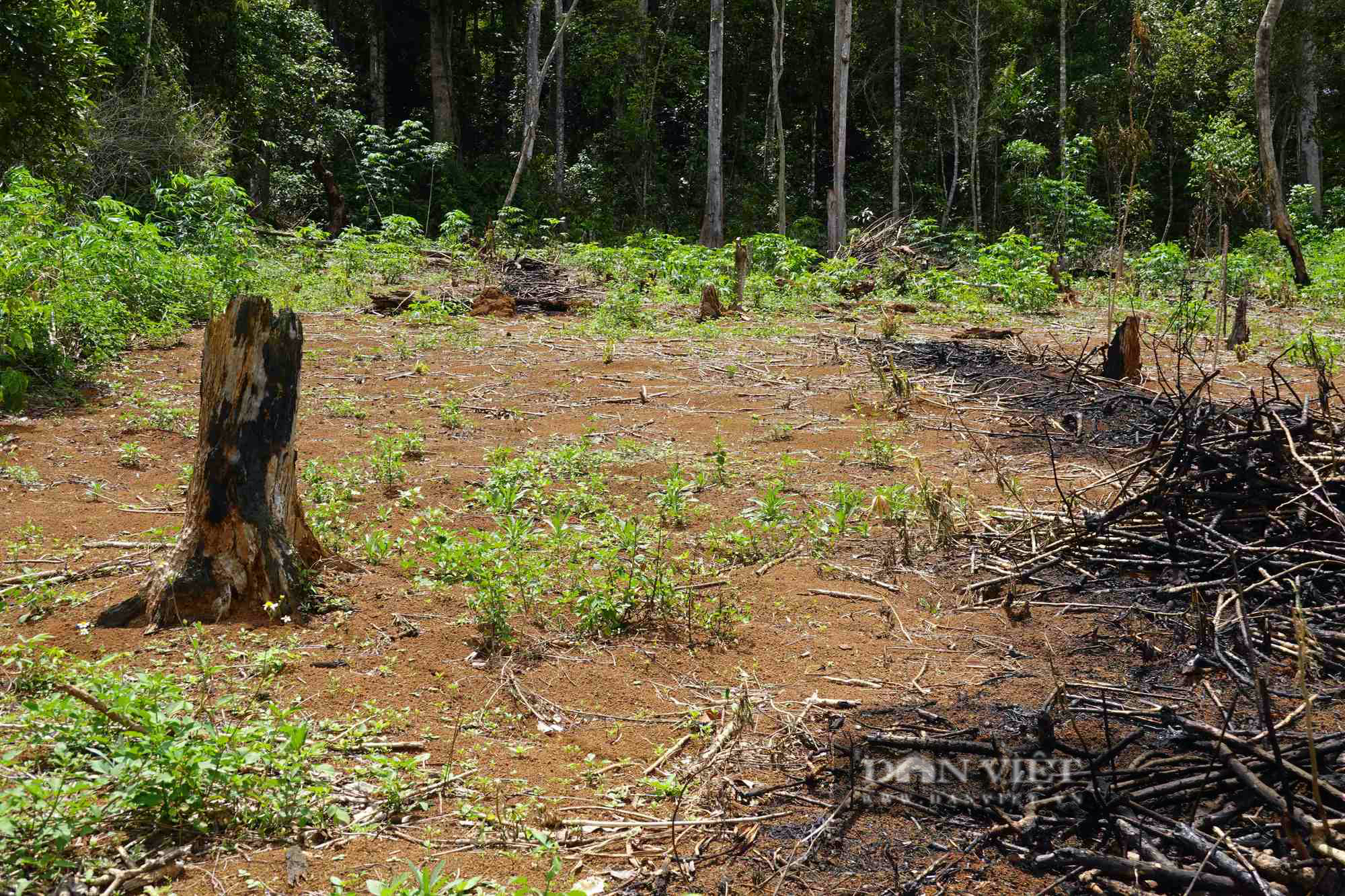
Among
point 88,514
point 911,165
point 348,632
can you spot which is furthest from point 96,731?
point 911,165

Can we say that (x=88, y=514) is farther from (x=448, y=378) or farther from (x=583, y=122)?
(x=583, y=122)

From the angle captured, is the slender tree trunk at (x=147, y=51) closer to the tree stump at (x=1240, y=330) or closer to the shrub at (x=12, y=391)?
the shrub at (x=12, y=391)

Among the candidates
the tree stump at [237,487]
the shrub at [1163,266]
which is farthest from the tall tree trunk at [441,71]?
the tree stump at [237,487]

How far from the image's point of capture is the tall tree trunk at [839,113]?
19.3 metres

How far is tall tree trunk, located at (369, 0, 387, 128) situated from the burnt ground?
18.6 m

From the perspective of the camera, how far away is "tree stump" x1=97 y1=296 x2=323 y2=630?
3566 mm

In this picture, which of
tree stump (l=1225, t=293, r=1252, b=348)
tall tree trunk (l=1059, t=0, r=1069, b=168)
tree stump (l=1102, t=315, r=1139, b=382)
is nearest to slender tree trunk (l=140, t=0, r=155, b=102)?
tree stump (l=1102, t=315, r=1139, b=382)

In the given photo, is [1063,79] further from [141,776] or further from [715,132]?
[141,776]

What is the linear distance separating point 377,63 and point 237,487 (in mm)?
24153

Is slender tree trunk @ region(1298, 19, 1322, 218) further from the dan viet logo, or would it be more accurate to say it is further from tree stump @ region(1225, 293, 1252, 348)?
the dan viet logo

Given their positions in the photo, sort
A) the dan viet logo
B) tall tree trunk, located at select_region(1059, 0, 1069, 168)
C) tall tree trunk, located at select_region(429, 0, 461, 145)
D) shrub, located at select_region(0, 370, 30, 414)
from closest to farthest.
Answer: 1. the dan viet logo
2. shrub, located at select_region(0, 370, 30, 414)
3. tall tree trunk, located at select_region(429, 0, 461, 145)
4. tall tree trunk, located at select_region(1059, 0, 1069, 168)

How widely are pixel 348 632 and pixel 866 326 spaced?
931 centimetres

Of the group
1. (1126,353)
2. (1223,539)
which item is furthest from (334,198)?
(1223,539)

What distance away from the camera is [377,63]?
983 inches
